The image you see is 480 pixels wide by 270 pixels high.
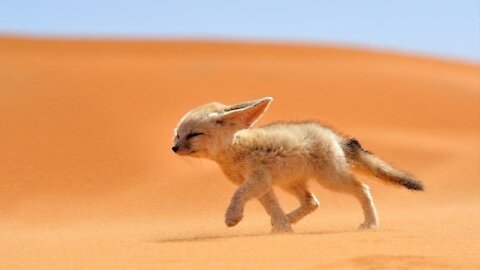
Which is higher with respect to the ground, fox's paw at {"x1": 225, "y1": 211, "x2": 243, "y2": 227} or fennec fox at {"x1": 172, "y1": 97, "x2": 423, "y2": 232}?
fennec fox at {"x1": 172, "y1": 97, "x2": 423, "y2": 232}

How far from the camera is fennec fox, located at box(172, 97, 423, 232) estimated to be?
6789 millimetres

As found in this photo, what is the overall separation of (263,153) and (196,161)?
28.3 feet

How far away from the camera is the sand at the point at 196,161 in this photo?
532 centimetres

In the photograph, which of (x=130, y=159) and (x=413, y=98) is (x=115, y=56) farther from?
(x=130, y=159)

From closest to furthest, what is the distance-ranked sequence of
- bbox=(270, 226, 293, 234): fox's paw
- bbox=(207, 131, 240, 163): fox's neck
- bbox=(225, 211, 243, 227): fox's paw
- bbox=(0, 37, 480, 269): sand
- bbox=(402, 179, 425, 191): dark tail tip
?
bbox=(0, 37, 480, 269): sand, bbox=(225, 211, 243, 227): fox's paw, bbox=(270, 226, 293, 234): fox's paw, bbox=(207, 131, 240, 163): fox's neck, bbox=(402, 179, 425, 191): dark tail tip

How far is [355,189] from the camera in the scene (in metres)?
7.28

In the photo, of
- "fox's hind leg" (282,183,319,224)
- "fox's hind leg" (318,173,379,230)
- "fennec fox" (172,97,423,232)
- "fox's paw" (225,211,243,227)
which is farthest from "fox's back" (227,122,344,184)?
"fox's paw" (225,211,243,227)

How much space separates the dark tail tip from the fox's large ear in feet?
5.21

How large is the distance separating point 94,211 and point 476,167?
681 cm

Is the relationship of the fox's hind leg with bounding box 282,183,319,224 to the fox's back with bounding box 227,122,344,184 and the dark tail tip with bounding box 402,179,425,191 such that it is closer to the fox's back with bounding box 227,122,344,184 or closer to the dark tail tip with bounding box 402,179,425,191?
the fox's back with bounding box 227,122,344,184

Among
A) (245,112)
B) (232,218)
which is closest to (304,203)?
(245,112)

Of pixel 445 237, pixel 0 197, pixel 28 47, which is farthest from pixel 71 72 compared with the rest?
pixel 445 237

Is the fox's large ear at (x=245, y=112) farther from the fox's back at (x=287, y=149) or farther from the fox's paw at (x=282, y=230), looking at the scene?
the fox's paw at (x=282, y=230)

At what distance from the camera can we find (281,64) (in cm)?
2608
